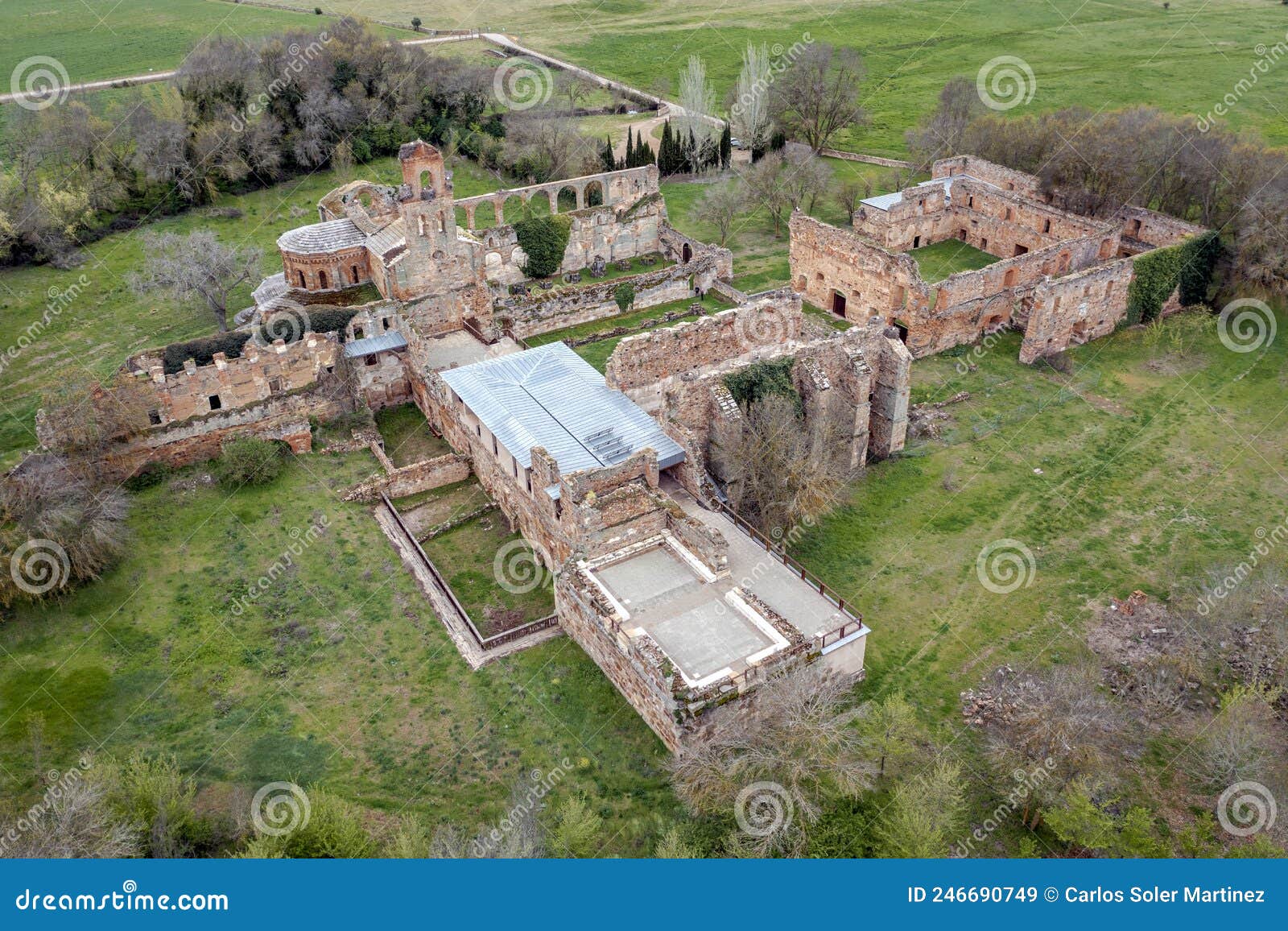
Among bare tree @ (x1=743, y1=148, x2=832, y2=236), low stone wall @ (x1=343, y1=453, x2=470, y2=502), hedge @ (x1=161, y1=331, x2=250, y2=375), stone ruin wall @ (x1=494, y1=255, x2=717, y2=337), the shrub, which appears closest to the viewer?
low stone wall @ (x1=343, y1=453, x2=470, y2=502)

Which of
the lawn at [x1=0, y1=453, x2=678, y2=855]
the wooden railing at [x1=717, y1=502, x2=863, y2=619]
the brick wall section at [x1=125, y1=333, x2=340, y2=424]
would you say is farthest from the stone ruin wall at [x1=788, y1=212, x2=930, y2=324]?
the lawn at [x1=0, y1=453, x2=678, y2=855]

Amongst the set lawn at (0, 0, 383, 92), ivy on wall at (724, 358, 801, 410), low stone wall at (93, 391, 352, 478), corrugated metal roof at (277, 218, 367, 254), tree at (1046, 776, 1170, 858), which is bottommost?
tree at (1046, 776, 1170, 858)

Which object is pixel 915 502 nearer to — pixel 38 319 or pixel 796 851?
pixel 796 851

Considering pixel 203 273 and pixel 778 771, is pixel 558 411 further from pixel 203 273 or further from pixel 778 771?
pixel 203 273

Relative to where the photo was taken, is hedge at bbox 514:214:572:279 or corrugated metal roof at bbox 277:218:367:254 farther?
hedge at bbox 514:214:572:279

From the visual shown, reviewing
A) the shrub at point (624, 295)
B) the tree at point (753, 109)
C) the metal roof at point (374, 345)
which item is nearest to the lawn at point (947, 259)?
the shrub at point (624, 295)

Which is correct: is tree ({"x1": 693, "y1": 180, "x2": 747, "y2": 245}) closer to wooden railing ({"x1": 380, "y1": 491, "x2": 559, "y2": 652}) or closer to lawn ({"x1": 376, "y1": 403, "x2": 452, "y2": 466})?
A: lawn ({"x1": 376, "y1": 403, "x2": 452, "y2": 466})

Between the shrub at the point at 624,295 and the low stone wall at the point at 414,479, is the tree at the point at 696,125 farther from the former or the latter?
the low stone wall at the point at 414,479
